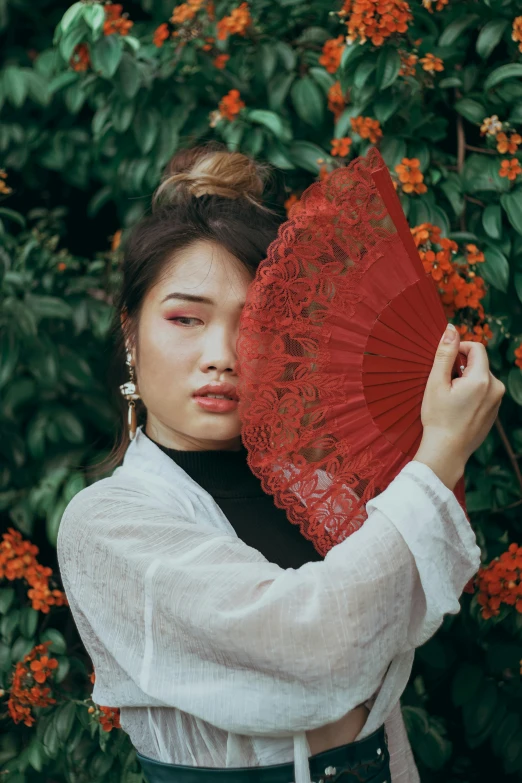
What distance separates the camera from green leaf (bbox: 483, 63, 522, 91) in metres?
1.94

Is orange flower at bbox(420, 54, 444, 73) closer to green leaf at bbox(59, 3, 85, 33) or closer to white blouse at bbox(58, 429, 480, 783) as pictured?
green leaf at bbox(59, 3, 85, 33)

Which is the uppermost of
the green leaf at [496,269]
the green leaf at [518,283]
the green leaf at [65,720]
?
the green leaf at [496,269]

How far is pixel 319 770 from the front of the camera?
52.6 inches

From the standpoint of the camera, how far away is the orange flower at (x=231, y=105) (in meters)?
2.15

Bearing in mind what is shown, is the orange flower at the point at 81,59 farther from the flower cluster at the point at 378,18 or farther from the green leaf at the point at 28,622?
the green leaf at the point at 28,622

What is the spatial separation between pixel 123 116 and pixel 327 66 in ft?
1.69

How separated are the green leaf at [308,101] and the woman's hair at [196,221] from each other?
403 mm

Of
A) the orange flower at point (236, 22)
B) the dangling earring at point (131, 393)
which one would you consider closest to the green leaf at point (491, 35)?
the orange flower at point (236, 22)

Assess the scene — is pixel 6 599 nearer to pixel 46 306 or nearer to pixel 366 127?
pixel 46 306

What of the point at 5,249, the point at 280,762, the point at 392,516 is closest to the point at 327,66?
the point at 5,249

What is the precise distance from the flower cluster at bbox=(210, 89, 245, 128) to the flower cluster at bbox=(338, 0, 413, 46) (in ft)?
1.13

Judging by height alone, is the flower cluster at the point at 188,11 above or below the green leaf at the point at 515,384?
above

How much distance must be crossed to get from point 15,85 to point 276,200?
2.57 feet

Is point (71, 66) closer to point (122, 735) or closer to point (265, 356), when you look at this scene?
point (265, 356)
